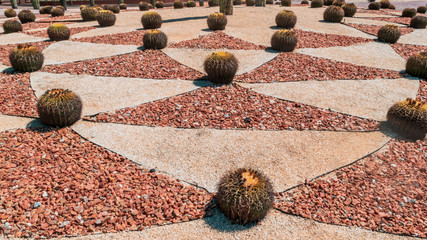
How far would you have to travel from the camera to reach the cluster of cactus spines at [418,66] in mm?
11203

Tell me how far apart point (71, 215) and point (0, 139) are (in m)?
3.59

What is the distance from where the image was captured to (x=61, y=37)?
15914mm

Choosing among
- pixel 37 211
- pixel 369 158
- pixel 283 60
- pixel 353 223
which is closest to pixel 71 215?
pixel 37 211

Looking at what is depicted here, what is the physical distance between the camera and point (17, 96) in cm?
952

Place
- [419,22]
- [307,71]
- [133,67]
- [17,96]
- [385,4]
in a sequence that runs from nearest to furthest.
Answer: [17,96] → [307,71] → [133,67] → [419,22] → [385,4]

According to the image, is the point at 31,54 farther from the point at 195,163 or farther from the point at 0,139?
the point at 195,163

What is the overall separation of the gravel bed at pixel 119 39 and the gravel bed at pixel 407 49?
13.2 meters

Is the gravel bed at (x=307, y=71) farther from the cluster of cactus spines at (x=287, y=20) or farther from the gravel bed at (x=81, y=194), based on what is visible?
the cluster of cactus spines at (x=287, y=20)

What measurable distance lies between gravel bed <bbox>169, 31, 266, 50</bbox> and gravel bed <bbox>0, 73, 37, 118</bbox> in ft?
22.4

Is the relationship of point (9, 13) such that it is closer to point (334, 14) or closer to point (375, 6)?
point (334, 14)

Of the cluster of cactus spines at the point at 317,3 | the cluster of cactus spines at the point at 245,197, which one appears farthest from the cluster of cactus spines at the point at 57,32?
the cluster of cactus spines at the point at 317,3

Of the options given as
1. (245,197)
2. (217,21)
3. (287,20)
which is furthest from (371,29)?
(245,197)

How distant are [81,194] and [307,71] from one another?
31.2 feet

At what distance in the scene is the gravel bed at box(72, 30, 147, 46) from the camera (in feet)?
51.3
